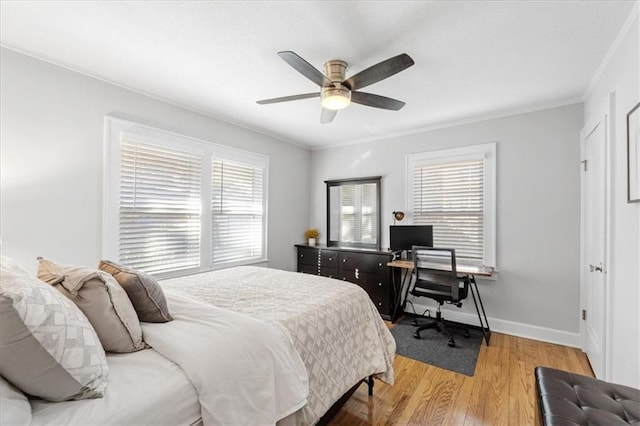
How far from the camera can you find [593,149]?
266 centimetres

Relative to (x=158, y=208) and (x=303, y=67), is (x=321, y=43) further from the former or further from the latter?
(x=158, y=208)

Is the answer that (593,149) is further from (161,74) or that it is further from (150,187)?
(150,187)

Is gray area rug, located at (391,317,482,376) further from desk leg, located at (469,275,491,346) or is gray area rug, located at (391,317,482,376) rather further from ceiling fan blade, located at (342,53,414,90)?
ceiling fan blade, located at (342,53,414,90)

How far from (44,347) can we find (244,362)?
0.64 m

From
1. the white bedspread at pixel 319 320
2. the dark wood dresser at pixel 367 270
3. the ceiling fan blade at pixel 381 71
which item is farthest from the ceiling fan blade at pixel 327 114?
the dark wood dresser at pixel 367 270

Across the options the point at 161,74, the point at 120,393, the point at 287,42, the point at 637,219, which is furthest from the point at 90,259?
the point at 637,219

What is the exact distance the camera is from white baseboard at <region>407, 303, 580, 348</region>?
3.09 metres

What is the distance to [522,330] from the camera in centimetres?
332

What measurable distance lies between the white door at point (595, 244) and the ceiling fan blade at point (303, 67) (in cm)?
218

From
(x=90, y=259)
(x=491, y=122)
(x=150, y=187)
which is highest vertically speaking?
(x=491, y=122)

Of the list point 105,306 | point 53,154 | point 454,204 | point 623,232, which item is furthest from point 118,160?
point 623,232

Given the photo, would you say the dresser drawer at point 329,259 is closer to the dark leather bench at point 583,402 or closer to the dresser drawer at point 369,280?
the dresser drawer at point 369,280

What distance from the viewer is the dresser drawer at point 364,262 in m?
3.87

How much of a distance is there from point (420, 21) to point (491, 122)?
7.43 ft
